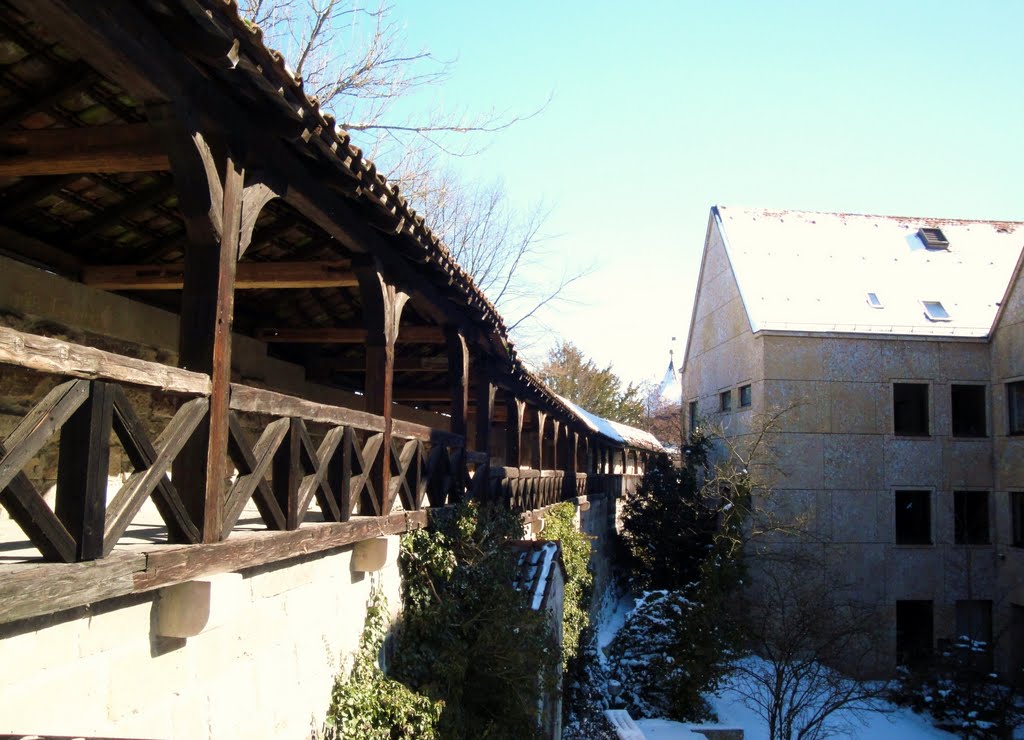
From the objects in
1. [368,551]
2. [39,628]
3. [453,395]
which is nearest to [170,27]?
[39,628]

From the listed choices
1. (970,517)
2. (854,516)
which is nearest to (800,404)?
(854,516)

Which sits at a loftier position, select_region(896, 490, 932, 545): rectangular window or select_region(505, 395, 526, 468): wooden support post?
select_region(505, 395, 526, 468): wooden support post

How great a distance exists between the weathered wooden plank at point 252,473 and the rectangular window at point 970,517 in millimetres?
19435

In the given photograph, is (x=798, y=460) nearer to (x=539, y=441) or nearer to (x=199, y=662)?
(x=539, y=441)

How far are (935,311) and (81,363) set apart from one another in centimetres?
2190

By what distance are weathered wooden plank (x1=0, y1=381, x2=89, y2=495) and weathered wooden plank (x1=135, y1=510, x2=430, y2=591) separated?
0.70 metres

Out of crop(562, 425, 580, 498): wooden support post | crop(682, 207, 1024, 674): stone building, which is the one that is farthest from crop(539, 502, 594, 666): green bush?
crop(682, 207, 1024, 674): stone building

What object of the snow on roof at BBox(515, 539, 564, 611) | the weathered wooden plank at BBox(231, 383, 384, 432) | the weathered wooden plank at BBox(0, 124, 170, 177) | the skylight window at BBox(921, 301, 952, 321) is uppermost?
the skylight window at BBox(921, 301, 952, 321)

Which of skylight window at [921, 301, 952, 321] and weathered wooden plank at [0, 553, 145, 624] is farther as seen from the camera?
skylight window at [921, 301, 952, 321]

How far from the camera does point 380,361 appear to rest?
20.6 feet

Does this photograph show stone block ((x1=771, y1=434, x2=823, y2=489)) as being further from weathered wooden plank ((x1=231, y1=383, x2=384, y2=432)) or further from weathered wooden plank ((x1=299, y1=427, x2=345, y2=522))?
weathered wooden plank ((x1=299, y1=427, x2=345, y2=522))

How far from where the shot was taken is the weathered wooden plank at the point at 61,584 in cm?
253

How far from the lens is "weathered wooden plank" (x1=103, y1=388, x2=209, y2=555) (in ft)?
10.1

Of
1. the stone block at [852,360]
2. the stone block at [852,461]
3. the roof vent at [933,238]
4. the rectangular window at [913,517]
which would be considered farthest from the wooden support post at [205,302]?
the roof vent at [933,238]
